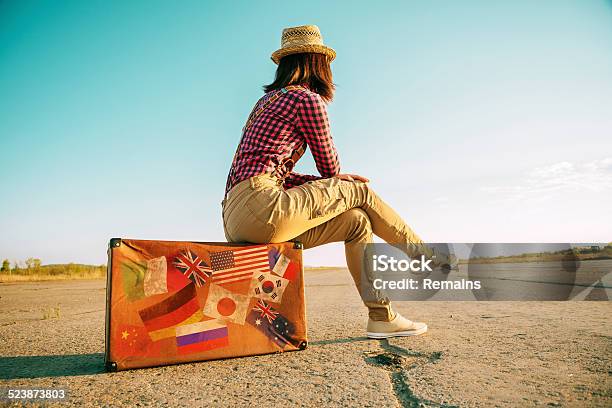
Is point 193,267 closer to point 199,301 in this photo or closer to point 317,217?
point 199,301

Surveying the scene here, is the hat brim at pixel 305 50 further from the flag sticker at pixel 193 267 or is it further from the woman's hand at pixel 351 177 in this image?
the flag sticker at pixel 193 267

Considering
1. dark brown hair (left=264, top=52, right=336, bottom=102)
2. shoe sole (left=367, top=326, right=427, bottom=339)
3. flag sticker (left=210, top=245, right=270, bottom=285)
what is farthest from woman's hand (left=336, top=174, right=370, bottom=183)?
shoe sole (left=367, top=326, right=427, bottom=339)

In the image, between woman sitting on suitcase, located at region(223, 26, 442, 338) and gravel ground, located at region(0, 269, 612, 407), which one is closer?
gravel ground, located at region(0, 269, 612, 407)

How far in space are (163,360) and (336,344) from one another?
95 centimetres

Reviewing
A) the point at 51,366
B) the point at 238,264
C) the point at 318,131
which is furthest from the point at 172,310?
the point at 318,131

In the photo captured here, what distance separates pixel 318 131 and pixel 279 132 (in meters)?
0.24

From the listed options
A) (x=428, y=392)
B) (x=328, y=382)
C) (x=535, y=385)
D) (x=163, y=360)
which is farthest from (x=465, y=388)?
(x=163, y=360)

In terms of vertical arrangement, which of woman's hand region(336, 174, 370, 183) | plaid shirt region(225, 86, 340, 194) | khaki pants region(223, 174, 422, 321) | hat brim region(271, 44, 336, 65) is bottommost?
khaki pants region(223, 174, 422, 321)

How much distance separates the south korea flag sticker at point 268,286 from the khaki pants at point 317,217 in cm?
21

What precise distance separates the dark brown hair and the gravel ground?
158 centimetres

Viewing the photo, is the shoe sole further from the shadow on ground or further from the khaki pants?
the shadow on ground

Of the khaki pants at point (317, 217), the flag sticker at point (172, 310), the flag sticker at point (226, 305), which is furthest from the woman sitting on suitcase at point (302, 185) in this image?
the flag sticker at point (172, 310)

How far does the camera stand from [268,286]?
244 cm

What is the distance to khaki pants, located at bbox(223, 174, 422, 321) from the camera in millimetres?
2498
